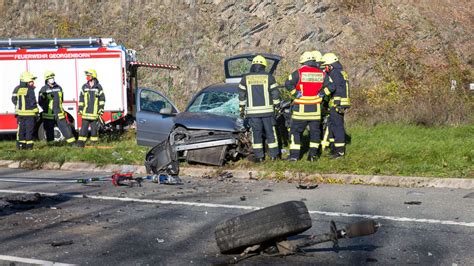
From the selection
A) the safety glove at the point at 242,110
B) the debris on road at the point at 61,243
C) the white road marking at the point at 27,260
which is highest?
the safety glove at the point at 242,110

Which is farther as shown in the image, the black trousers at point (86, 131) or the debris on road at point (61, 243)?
the black trousers at point (86, 131)

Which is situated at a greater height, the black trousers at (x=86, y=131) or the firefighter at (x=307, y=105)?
the firefighter at (x=307, y=105)

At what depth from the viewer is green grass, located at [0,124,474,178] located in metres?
11.3

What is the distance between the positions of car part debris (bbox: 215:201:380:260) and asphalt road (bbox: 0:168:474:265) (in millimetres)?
152

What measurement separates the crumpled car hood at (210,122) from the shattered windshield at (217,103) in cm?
46

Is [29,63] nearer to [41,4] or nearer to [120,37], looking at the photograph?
[120,37]

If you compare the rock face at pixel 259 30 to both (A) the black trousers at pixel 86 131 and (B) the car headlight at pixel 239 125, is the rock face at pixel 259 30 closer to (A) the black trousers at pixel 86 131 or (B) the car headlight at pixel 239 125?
(A) the black trousers at pixel 86 131

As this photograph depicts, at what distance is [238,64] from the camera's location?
50.3 feet

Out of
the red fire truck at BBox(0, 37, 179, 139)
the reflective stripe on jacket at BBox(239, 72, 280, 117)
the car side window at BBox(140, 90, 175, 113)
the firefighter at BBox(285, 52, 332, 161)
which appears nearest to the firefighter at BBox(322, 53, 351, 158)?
the firefighter at BBox(285, 52, 332, 161)

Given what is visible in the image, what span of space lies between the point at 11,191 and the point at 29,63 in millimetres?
10269

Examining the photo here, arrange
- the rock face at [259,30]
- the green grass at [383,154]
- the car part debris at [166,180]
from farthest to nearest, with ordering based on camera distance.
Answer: the rock face at [259,30] → the green grass at [383,154] → the car part debris at [166,180]

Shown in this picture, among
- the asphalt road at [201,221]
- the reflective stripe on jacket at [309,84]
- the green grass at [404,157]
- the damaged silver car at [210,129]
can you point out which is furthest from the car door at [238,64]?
the asphalt road at [201,221]

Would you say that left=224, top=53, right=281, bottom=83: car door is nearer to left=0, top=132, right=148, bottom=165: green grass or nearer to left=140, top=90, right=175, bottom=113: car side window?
left=140, top=90, right=175, bottom=113: car side window

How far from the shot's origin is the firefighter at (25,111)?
16562mm
